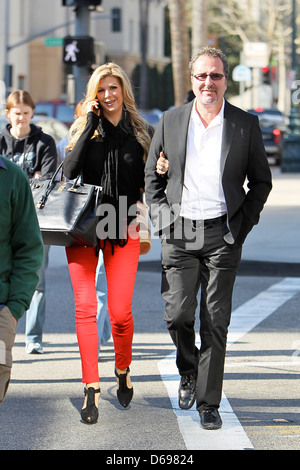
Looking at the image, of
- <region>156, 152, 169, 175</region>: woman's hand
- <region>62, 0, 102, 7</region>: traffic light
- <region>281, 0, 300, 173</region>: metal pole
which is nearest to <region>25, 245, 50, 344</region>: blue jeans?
<region>156, 152, 169, 175</region>: woman's hand

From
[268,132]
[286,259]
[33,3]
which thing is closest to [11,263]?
[286,259]

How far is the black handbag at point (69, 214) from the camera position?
576 cm

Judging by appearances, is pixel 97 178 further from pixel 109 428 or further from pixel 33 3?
pixel 33 3

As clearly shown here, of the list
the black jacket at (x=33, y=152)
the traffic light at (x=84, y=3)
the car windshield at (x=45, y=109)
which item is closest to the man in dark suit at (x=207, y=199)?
the black jacket at (x=33, y=152)

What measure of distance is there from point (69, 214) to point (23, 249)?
5.80ft

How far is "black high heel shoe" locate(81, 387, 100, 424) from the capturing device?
5730 millimetres

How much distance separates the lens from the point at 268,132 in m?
35.7

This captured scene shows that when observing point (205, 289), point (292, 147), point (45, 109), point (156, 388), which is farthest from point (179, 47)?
point (205, 289)

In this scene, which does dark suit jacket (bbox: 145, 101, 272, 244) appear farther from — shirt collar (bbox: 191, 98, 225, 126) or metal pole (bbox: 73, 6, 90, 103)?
metal pole (bbox: 73, 6, 90, 103)

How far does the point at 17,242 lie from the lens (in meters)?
4.13

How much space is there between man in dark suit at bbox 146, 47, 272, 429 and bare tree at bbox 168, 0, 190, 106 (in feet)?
74.2

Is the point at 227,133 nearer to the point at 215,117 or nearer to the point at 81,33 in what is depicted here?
the point at 215,117
